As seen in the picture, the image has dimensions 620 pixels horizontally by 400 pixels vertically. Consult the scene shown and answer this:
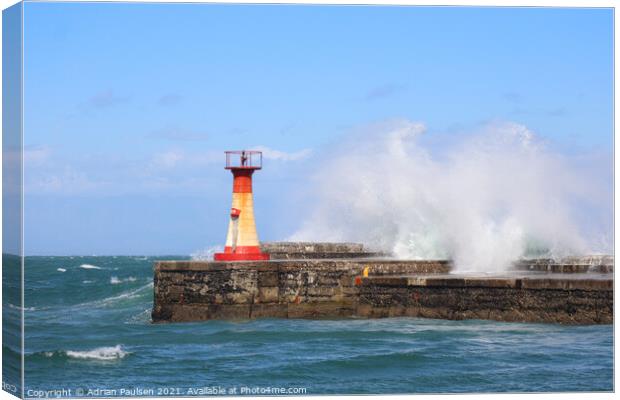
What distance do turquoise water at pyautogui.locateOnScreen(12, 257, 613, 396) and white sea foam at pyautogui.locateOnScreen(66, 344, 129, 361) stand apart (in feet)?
0.04

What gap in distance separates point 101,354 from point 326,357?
2602 mm

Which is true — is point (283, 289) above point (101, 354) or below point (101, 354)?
above

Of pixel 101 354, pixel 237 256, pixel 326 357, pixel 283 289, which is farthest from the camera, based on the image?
pixel 237 256

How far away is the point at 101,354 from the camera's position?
12.5 m

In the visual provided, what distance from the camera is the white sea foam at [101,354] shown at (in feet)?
40.2

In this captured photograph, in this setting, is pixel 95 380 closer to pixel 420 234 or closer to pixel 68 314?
pixel 68 314

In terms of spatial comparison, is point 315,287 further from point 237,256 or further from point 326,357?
point 326,357

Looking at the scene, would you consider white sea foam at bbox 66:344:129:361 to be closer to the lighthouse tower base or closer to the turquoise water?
the turquoise water

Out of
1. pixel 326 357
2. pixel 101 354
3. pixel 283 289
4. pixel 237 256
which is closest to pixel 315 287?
pixel 283 289

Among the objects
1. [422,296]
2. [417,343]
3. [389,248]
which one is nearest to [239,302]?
[422,296]

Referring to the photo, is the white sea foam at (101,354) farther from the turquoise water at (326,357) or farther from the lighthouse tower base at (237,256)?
the lighthouse tower base at (237,256)

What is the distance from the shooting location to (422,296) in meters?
14.7

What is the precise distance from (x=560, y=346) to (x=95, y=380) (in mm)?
4785

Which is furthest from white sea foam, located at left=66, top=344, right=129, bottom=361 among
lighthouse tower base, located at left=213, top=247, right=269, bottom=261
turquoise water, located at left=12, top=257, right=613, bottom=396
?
lighthouse tower base, located at left=213, top=247, right=269, bottom=261
